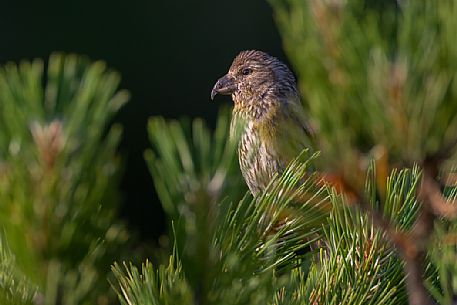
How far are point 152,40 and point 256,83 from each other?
121 inches

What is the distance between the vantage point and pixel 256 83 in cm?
410

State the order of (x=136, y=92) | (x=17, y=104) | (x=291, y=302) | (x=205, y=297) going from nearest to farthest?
(x=17, y=104) < (x=205, y=297) < (x=291, y=302) < (x=136, y=92)

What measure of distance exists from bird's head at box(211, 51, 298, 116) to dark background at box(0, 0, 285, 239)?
235 cm

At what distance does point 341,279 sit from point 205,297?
50 centimetres

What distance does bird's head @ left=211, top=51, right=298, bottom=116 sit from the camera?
13.1 feet

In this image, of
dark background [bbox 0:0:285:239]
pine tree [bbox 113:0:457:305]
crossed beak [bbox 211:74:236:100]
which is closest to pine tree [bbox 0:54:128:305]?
pine tree [bbox 113:0:457:305]

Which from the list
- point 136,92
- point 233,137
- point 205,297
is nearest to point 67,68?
point 233,137

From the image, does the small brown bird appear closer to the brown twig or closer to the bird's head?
the bird's head

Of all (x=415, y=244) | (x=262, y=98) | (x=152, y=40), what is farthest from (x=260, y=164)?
(x=152, y=40)

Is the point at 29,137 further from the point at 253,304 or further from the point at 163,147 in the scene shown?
the point at 253,304

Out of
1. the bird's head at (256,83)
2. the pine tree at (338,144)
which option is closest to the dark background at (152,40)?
the bird's head at (256,83)

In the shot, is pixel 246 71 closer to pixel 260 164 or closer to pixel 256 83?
pixel 256 83

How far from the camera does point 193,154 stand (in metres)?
1.14

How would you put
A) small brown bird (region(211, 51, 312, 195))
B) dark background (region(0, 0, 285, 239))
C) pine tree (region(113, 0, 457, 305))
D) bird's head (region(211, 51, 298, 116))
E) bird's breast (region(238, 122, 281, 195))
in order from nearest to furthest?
1. pine tree (region(113, 0, 457, 305))
2. bird's breast (region(238, 122, 281, 195))
3. small brown bird (region(211, 51, 312, 195))
4. bird's head (region(211, 51, 298, 116))
5. dark background (region(0, 0, 285, 239))
